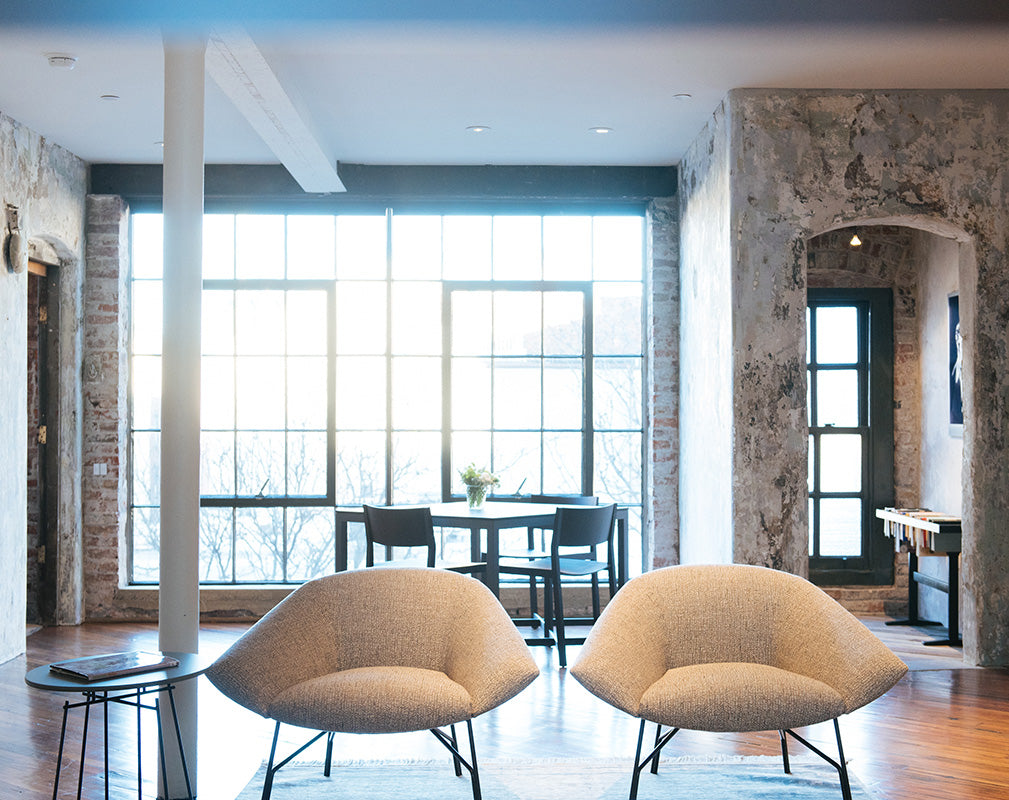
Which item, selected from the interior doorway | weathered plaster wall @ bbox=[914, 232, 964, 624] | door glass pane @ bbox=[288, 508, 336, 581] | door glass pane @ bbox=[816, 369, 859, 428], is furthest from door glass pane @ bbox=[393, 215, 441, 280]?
weathered plaster wall @ bbox=[914, 232, 964, 624]

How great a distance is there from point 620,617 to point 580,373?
425cm

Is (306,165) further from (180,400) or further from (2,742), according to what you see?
(2,742)

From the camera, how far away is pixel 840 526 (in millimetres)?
7973

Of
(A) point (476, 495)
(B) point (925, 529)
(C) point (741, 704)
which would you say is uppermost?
(A) point (476, 495)

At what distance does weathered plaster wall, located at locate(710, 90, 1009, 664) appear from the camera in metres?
5.78

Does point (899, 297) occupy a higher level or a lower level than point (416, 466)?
higher

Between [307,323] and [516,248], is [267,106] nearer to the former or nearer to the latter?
[307,323]

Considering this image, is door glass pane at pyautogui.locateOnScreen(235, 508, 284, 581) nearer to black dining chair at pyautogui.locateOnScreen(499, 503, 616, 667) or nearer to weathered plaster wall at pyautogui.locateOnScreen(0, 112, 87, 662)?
weathered plaster wall at pyautogui.locateOnScreen(0, 112, 87, 662)

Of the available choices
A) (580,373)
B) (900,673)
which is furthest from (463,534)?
(900,673)

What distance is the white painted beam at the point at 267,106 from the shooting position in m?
4.62

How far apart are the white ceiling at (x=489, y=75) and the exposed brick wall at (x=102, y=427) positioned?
975mm

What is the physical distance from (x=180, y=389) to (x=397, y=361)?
13.3ft

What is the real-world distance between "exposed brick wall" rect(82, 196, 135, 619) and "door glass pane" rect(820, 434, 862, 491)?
531cm

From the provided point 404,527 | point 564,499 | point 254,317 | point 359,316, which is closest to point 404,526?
point 404,527
